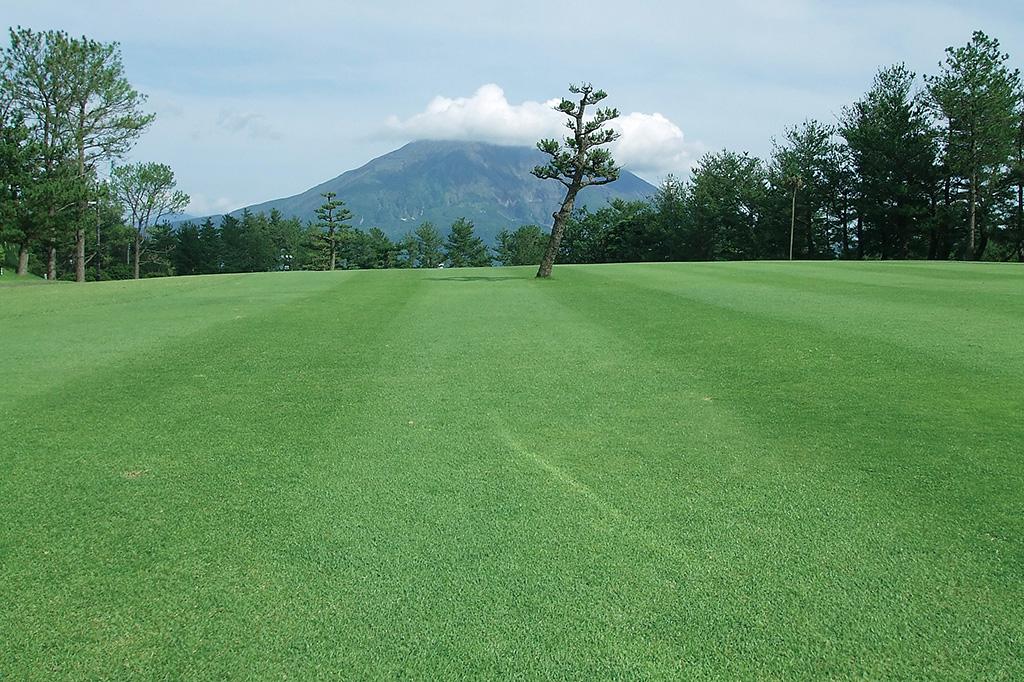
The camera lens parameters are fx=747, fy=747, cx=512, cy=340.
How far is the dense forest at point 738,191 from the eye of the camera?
4491 cm

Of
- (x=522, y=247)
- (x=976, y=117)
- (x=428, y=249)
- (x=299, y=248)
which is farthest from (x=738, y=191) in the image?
(x=299, y=248)

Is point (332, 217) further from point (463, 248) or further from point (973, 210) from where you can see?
point (973, 210)

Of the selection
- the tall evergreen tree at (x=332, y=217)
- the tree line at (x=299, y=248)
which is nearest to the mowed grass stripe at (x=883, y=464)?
the tall evergreen tree at (x=332, y=217)

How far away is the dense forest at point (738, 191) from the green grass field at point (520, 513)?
39.5 metres

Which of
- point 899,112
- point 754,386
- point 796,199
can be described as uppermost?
point 899,112

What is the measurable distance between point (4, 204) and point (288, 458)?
41.6 m

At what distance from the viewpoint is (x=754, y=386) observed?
301 inches

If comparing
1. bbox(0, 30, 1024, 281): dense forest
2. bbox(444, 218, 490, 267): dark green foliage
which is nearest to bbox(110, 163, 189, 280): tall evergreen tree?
bbox(0, 30, 1024, 281): dense forest

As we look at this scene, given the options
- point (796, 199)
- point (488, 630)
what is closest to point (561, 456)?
point (488, 630)

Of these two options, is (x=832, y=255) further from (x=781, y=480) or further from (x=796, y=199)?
(x=781, y=480)

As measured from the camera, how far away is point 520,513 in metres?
4.54

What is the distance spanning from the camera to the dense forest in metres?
44.9

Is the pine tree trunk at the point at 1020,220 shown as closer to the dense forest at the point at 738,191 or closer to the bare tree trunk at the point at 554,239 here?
the dense forest at the point at 738,191

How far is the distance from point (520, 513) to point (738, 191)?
80.2 m
